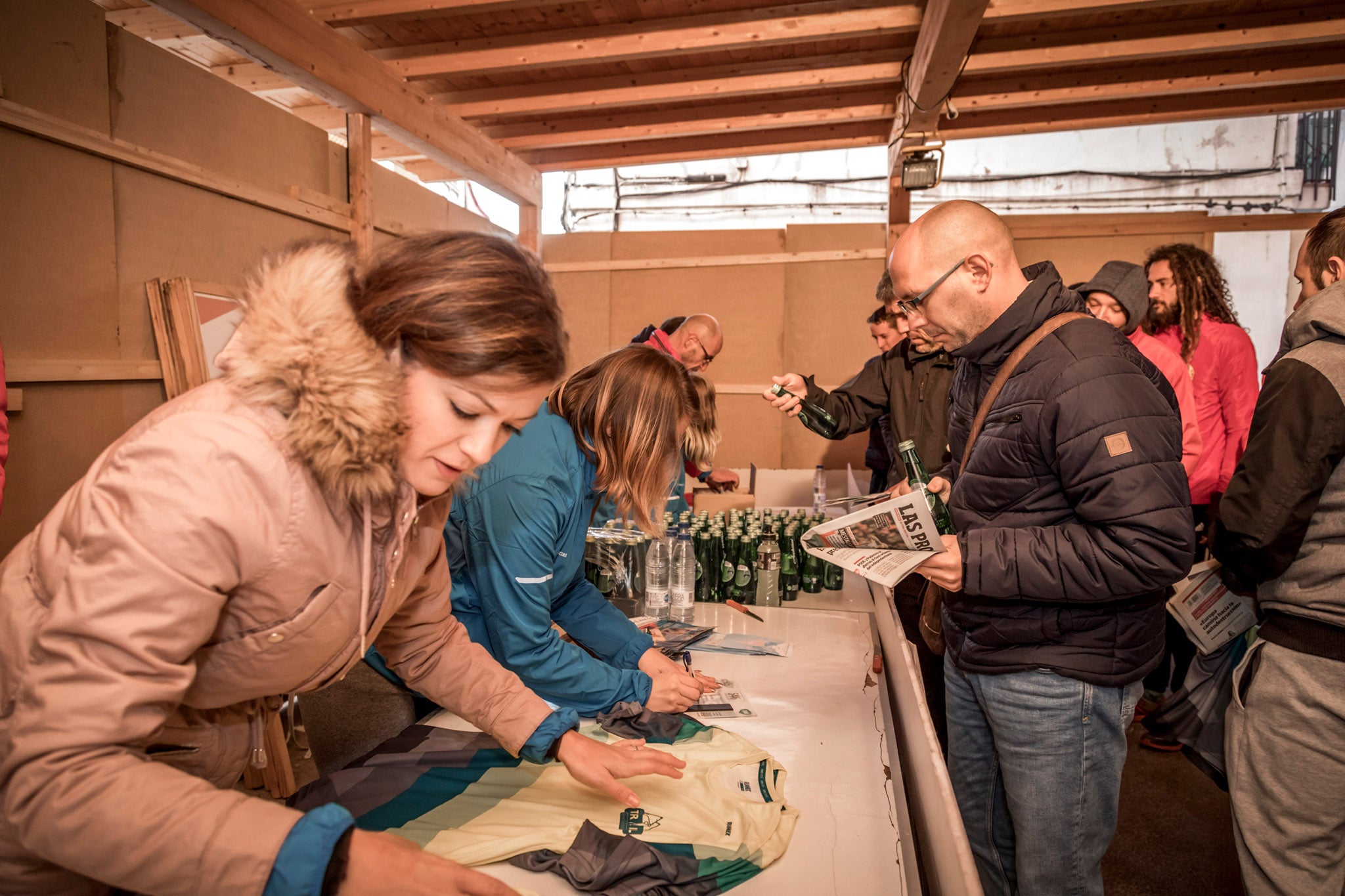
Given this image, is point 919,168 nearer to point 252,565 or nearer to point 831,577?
point 831,577

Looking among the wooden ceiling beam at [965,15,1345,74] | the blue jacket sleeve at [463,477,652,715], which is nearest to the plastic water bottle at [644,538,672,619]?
the blue jacket sleeve at [463,477,652,715]

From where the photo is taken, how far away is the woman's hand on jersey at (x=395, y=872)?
2.54 feet

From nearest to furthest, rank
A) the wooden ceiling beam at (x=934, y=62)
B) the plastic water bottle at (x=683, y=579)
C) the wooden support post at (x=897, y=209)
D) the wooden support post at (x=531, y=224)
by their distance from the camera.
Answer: the plastic water bottle at (x=683, y=579) < the wooden ceiling beam at (x=934, y=62) < the wooden support post at (x=897, y=209) < the wooden support post at (x=531, y=224)

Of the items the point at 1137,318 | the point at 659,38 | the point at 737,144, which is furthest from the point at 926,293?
the point at 737,144

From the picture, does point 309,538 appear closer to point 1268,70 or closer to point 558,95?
point 558,95

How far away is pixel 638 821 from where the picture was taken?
125cm

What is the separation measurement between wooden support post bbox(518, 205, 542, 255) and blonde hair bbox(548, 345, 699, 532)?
4317mm

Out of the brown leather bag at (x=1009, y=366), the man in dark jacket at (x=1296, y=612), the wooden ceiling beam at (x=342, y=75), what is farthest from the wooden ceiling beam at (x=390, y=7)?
the man in dark jacket at (x=1296, y=612)

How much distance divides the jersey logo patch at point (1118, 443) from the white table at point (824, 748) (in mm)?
740

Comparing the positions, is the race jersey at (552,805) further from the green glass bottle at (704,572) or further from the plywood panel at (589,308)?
the plywood panel at (589,308)

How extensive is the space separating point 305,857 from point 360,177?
13.4 ft

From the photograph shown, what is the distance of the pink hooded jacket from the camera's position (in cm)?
71

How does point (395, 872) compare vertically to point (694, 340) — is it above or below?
below

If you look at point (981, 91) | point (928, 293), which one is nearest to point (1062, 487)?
point (928, 293)
